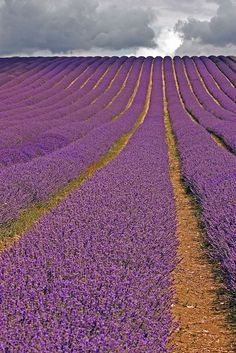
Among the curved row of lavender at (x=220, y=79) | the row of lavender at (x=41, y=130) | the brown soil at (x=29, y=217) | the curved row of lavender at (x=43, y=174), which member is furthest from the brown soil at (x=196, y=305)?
the curved row of lavender at (x=220, y=79)

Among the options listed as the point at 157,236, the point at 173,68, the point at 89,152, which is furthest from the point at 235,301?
the point at 173,68

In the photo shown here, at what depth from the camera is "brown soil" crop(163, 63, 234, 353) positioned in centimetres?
381

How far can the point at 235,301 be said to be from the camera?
4.59m

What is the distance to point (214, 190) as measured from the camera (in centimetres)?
725

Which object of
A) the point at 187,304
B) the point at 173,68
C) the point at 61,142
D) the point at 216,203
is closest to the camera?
the point at 187,304

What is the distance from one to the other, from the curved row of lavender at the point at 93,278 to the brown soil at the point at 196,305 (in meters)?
0.19

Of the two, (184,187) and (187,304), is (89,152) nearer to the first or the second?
(184,187)

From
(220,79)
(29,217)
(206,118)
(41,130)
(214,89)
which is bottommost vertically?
(41,130)

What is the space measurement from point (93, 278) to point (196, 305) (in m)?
1.23

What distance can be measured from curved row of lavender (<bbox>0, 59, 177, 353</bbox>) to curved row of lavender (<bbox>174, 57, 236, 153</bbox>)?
348 inches

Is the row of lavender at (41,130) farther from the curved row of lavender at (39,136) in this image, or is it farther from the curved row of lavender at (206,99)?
the curved row of lavender at (206,99)

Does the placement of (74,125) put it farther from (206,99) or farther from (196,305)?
(196,305)

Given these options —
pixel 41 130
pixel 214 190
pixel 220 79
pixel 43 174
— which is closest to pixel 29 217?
pixel 43 174

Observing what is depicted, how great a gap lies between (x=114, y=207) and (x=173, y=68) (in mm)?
44035
